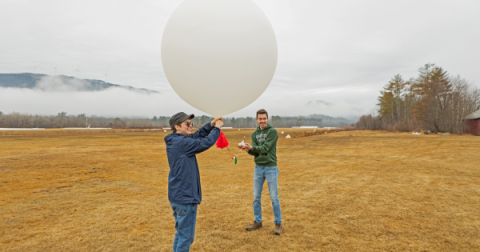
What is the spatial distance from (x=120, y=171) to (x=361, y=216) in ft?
33.1

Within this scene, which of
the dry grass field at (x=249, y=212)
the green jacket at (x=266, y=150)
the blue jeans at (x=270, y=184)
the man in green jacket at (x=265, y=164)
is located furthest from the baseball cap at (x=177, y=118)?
the dry grass field at (x=249, y=212)

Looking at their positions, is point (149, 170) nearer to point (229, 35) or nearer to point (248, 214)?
point (248, 214)

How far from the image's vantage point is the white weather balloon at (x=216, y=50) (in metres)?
3.22

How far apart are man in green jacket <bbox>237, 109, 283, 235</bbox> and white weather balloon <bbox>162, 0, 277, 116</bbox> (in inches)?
37.1

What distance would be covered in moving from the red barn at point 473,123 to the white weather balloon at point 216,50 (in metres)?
46.3

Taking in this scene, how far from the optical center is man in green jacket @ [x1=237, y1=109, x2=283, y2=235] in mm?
4098

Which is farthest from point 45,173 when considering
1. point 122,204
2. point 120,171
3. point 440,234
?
point 440,234

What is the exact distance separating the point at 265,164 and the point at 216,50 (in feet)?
6.93

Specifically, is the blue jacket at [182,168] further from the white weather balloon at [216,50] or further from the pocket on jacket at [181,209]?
the white weather balloon at [216,50]

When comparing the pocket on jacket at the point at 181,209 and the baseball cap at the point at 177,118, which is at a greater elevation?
the baseball cap at the point at 177,118

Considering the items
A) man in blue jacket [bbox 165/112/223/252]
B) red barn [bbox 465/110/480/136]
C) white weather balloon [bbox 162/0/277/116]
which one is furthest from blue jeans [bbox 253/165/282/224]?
red barn [bbox 465/110/480/136]

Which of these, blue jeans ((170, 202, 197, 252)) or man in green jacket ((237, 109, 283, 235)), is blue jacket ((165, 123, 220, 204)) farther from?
man in green jacket ((237, 109, 283, 235))

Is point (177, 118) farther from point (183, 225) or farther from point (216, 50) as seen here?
point (183, 225)

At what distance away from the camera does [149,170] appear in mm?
11195
